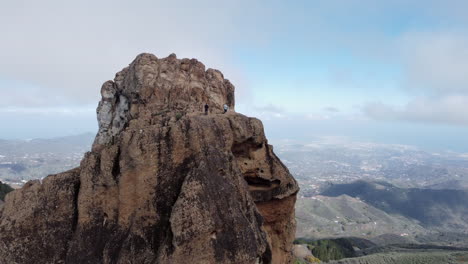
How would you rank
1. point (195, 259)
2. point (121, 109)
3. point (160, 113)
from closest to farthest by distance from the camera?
1. point (195, 259)
2. point (160, 113)
3. point (121, 109)

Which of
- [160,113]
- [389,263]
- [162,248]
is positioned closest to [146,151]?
[162,248]

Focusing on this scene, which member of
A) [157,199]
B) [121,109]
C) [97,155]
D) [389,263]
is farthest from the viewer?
[389,263]

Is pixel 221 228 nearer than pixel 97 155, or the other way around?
pixel 221 228

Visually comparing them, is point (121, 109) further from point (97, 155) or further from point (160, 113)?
point (97, 155)

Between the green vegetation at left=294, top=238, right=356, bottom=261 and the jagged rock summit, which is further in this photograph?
the green vegetation at left=294, top=238, right=356, bottom=261

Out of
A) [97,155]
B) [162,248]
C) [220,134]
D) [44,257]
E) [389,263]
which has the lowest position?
[389,263]

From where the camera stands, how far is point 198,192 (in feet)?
58.2

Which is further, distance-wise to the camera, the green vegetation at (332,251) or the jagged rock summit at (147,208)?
the green vegetation at (332,251)

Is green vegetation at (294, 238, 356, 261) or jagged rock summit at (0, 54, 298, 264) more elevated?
jagged rock summit at (0, 54, 298, 264)

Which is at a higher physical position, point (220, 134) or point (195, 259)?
point (220, 134)

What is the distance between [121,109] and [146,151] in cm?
1372

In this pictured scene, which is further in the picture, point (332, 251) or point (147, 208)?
point (332, 251)

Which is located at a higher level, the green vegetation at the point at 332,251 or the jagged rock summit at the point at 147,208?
the jagged rock summit at the point at 147,208

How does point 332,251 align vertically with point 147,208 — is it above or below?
below
